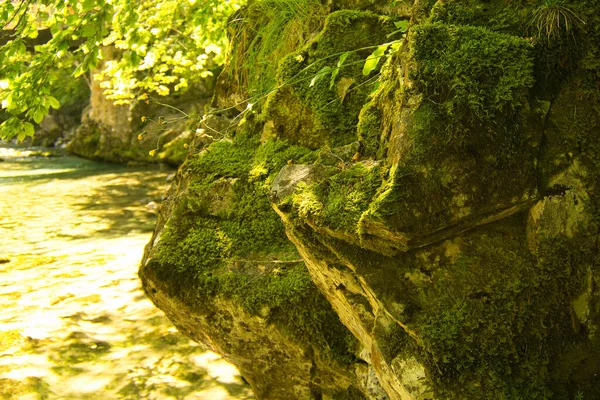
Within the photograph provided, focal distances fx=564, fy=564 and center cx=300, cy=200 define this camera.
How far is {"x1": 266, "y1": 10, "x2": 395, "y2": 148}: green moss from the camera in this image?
3451 millimetres

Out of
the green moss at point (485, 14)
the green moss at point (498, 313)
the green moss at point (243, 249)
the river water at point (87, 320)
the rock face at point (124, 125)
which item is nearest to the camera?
the green moss at point (498, 313)

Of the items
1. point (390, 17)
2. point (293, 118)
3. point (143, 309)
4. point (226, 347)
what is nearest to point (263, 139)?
point (293, 118)

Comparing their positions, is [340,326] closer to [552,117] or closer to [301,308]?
[301,308]

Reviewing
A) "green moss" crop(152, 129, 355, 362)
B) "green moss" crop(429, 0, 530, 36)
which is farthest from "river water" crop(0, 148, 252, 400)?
"green moss" crop(429, 0, 530, 36)

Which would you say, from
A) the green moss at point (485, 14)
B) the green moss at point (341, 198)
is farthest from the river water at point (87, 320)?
the green moss at point (485, 14)

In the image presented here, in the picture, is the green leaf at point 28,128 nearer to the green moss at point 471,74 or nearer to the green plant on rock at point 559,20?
the green moss at point 471,74

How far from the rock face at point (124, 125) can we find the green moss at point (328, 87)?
11641 mm

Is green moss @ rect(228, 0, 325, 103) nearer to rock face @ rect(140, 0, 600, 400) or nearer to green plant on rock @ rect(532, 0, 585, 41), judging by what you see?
rock face @ rect(140, 0, 600, 400)

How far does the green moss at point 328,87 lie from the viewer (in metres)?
3.45

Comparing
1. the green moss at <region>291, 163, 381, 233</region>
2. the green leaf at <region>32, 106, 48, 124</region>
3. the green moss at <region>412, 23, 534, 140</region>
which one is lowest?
the green moss at <region>291, 163, 381, 233</region>

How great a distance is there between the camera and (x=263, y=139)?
3838 mm

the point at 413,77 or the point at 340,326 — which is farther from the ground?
the point at 413,77

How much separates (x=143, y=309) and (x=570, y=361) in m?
4.45

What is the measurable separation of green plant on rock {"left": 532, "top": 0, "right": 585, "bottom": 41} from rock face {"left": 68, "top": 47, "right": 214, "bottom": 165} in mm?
13208
